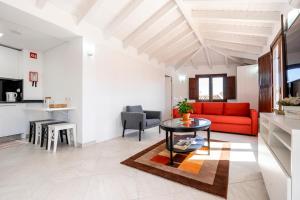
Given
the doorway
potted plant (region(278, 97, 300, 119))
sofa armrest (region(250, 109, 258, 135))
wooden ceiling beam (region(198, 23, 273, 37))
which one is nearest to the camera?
potted plant (region(278, 97, 300, 119))

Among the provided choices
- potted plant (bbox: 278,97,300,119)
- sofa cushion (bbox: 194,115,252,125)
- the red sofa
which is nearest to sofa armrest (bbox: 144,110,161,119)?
the red sofa

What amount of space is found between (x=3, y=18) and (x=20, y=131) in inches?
103

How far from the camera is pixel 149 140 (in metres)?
3.86

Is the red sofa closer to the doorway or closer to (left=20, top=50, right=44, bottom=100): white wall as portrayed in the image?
the doorway

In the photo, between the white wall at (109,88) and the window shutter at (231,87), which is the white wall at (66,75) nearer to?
the white wall at (109,88)

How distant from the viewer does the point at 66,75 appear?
12.0 feet

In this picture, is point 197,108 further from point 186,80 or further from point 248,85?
point 186,80

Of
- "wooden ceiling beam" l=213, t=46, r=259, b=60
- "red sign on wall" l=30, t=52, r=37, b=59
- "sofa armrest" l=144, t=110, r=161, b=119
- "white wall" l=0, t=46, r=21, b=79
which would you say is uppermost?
"wooden ceiling beam" l=213, t=46, r=259, b=60

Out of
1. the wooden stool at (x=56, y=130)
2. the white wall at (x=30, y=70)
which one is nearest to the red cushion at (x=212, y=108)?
the wooden stool at (x=56, y=130)

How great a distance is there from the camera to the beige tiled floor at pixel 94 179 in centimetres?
170

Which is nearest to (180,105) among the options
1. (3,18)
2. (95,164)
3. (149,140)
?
(149,140)

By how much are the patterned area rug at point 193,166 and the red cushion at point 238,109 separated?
7.24 feet

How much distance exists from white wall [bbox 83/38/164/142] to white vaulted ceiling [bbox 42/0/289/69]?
46 cm

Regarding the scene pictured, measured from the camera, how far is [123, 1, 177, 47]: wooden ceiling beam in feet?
10.9
